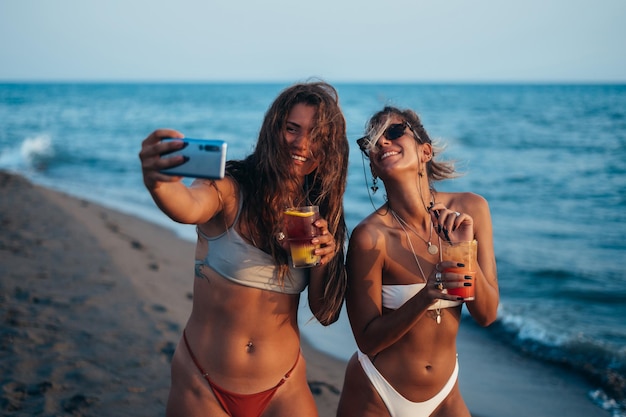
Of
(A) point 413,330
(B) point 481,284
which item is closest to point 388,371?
(A) point 413,330

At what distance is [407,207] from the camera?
320cm

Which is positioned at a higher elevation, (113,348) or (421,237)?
(421,237)

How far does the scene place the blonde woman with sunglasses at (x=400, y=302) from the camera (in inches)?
118

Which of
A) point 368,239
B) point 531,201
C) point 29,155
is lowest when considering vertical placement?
point 29,155

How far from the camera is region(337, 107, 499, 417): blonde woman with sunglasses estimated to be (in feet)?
9.80

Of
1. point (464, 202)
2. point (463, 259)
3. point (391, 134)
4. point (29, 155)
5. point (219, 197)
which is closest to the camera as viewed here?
point (463, 259)

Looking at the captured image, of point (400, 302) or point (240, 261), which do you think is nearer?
point (240, 261)

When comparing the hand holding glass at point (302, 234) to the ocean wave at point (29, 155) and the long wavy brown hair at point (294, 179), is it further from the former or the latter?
the ocean wave at point (29, 155)

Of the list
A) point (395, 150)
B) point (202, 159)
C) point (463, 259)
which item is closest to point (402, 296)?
point (463, 259)

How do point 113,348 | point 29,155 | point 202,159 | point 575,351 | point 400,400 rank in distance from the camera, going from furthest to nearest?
point 29,155 → point 575,351 → point 113,348 → point 400,400 → point 202,159

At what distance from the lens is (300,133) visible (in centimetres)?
299

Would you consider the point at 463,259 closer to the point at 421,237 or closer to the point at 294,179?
the point at 421,237

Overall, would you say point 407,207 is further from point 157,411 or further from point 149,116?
point 149,116

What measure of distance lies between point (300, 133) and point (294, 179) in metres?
0.23
